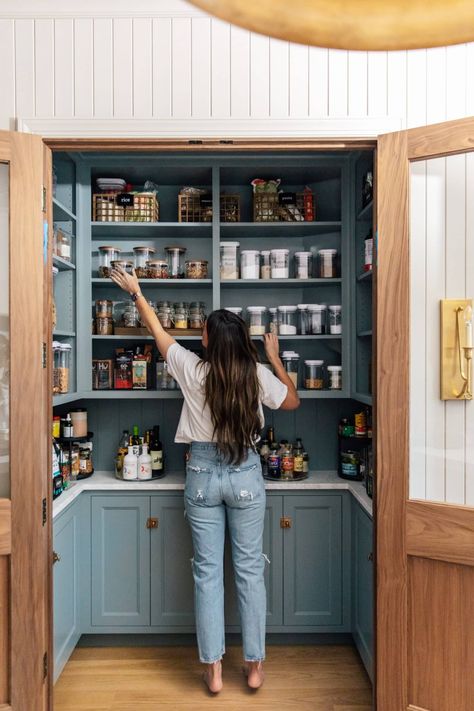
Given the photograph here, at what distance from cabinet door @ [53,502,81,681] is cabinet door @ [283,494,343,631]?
3.42 ft

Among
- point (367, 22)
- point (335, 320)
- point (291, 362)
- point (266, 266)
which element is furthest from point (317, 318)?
point (367, 22)

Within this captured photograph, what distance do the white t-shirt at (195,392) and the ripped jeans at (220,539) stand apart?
0.23 feet

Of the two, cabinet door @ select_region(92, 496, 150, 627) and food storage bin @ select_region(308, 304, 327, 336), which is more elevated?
food storage bin @ select_region(308, 304, 327, 336)

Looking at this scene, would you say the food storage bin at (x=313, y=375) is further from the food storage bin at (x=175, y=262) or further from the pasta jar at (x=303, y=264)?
the food storage bin at (x=175, y=262)

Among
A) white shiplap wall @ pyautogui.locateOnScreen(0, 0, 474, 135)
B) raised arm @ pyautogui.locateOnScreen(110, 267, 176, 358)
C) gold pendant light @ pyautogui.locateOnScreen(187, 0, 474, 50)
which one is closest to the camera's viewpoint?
gold pendant light @ pyautogui.locateOnScreen(187, 0, 474, 50)

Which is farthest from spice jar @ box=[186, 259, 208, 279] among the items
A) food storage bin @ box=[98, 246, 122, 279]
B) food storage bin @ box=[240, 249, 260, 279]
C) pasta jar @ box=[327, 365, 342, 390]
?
pasta jar @ box=[327, 365, 342, 390]

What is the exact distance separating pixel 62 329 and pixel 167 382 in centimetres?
61

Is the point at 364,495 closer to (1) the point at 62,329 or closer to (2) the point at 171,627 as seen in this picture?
Result: (2) the point at 171,627

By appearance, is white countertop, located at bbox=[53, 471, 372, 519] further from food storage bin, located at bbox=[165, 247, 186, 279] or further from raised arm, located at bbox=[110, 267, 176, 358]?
food storage bin, located at bbox=[165, 247, 186, 279]

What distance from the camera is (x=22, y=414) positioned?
1829mm

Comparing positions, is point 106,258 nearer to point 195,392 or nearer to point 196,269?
point 196,269

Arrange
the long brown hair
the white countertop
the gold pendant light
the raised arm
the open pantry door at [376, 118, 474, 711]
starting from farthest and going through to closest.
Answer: the white countertop
the raised arm
the long brown hair
the open pantry door at [376, 118, 474, 711]
the gold pendant light

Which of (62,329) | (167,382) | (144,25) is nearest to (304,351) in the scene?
(167,382)

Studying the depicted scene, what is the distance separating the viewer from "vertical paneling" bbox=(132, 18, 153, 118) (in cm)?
191
